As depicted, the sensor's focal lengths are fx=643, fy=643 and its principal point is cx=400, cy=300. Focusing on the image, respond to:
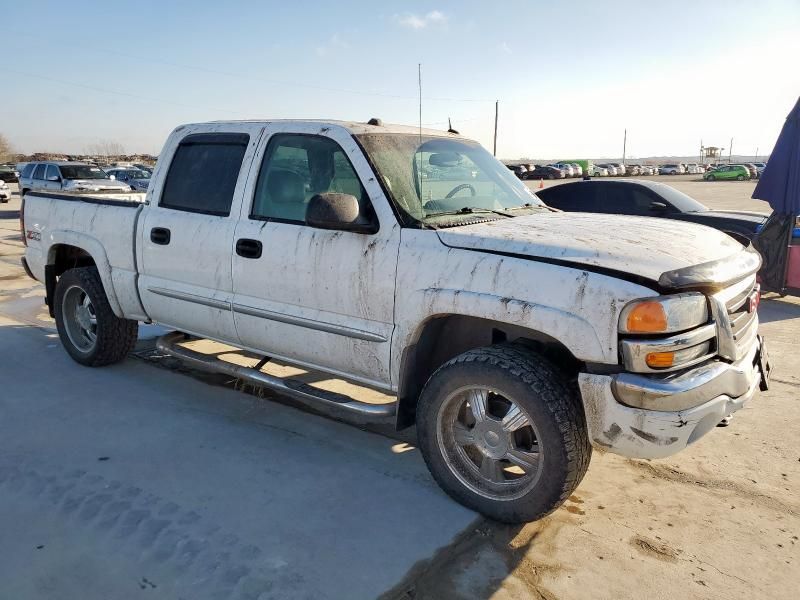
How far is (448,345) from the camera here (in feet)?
11.9

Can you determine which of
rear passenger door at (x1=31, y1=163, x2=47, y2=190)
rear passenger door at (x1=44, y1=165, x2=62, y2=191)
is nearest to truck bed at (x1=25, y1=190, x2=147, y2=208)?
rear passenger door at (x1=44, y1=165, x2=62, y2=191)

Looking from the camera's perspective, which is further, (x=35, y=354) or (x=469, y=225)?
(x=35, y=354)

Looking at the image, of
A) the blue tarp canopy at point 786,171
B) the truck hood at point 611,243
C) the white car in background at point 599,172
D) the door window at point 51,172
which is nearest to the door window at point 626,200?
the blue tarp canopy at point 786,171

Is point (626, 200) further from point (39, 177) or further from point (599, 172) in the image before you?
point (599, 172)

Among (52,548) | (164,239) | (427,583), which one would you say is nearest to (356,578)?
(427,583)

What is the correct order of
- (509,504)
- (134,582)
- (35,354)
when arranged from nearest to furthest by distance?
1. (134,582)
2. (509,504)
3. (35,354)

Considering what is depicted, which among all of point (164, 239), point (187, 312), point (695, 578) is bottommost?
point (695, 578)

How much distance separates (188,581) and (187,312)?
2.17 metres

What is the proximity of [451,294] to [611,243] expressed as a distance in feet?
2.59

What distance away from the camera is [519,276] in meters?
2.90

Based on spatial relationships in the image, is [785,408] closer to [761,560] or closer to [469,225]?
[761,560]

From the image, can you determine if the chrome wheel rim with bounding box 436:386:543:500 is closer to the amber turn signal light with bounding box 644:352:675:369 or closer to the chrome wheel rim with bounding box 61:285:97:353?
the amber turn signal light with bounding box 644:352:675:369

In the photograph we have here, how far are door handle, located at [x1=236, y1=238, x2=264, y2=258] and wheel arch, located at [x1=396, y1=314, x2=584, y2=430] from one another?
1.18m

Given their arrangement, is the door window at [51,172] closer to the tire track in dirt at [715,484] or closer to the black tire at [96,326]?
the black tire at [96,326]
